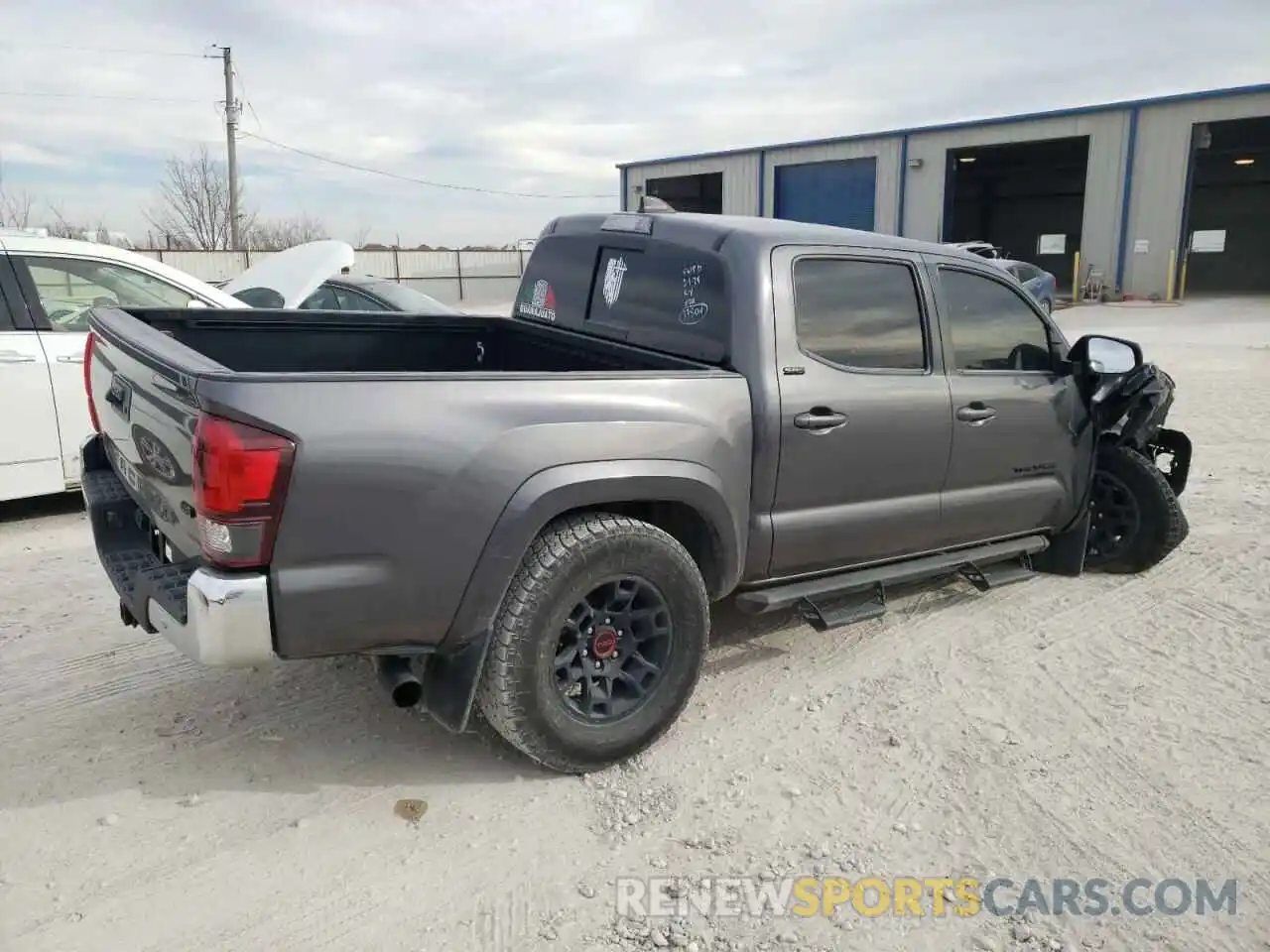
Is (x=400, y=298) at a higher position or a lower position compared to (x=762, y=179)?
lower

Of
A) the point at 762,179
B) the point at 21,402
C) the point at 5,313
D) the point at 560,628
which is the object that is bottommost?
the point at 560,628

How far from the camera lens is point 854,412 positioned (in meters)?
3.83

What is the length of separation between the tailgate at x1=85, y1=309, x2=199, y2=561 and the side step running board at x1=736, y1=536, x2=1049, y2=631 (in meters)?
2.05

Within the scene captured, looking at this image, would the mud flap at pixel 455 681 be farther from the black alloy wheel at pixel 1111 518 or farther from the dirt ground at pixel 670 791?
the black alloy wheel at pixel 1111 518

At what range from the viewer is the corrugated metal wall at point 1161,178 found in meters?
25.4

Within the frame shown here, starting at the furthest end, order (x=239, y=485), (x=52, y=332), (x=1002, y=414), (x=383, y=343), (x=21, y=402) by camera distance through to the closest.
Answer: (x=52, y=332)
(x=21, y=402)
(x=383, y=343)
(x=1002, y=414)
(x=239, y=485)

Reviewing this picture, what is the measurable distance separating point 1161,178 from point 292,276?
86.8 ft

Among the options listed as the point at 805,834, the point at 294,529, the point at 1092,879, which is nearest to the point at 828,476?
the point at 805,834

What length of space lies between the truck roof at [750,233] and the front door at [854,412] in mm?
61

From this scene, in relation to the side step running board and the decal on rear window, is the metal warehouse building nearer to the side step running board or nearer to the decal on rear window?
the side step running board

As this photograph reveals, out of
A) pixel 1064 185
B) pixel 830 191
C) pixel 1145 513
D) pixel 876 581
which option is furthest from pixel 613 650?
pixel 1064 185

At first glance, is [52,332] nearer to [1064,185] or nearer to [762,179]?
[762,179]

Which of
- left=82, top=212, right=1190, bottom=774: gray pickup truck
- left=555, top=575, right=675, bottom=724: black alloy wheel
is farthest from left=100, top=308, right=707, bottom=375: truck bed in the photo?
left=555, top=575, right=675, bottom=724: black alloy wheel

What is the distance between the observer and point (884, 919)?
2.64 m
